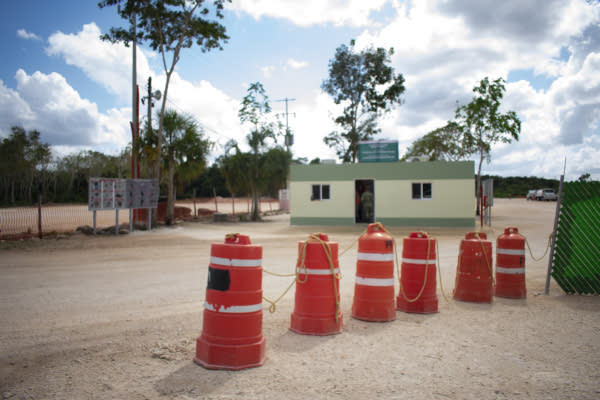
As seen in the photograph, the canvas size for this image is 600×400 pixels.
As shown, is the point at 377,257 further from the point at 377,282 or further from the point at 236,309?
the point at 236,309

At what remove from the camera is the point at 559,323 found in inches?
217

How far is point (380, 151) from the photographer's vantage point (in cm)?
2480

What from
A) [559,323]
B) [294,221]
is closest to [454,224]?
[294,221]

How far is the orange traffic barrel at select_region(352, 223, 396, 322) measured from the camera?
18.1 ft

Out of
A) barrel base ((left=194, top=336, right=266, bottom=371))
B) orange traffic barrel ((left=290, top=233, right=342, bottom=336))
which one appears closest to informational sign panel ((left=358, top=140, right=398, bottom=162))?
orange traffic barrel ((left=290, top=233, right=342, bottom=336))

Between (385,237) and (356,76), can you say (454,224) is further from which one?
(356,76)

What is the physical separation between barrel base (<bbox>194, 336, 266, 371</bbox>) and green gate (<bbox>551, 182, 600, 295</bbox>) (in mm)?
5944

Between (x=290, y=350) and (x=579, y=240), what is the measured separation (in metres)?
5.77

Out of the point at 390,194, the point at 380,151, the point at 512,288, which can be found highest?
the point at 380,151

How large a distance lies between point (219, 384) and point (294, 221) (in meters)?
20.7

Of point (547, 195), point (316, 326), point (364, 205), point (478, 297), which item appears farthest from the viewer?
point (547, 195)

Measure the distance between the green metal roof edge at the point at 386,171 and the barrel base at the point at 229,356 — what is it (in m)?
19.9

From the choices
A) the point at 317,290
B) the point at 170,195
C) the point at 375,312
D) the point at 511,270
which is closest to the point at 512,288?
the point at 511,270

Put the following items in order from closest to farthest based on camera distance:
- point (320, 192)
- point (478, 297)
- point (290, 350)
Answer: point (290, 350)
point (478, 297)
point (320, 192)
